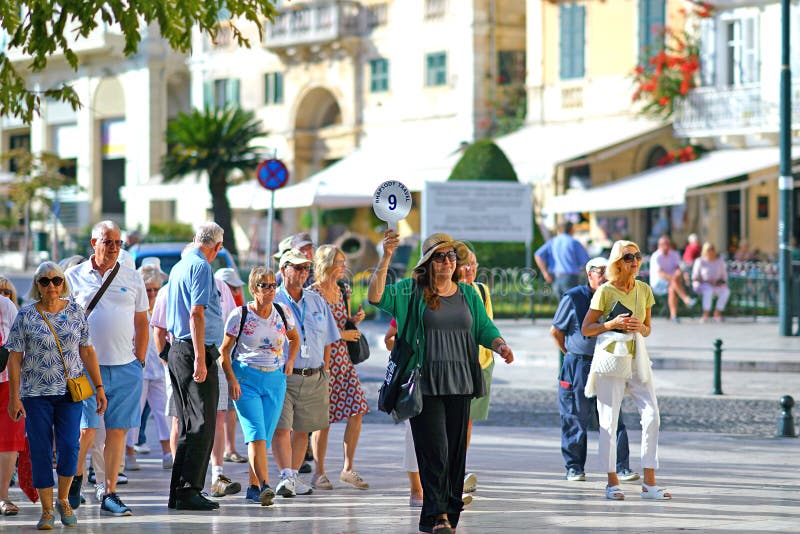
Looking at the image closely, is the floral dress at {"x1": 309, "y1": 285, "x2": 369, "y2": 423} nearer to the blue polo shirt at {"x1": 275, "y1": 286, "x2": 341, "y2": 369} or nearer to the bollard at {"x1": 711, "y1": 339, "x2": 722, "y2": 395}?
the blue polo shirt at {"x1": 275, "y1": 286, "x2": 341, "y2": 369}

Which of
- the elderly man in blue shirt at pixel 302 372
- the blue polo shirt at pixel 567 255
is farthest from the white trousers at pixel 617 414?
the blue polo shirt at pixel 567 255

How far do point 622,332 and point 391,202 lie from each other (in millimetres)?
2126

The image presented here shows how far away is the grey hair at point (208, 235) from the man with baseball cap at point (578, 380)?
2679mm

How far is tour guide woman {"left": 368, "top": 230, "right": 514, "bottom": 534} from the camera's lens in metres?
8.80

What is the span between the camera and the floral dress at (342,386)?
11055mm

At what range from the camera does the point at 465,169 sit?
29.8 meters

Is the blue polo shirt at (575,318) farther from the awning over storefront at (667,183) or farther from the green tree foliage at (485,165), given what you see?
the awning over storefront at (667,183)

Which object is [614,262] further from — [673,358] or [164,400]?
[673,358]

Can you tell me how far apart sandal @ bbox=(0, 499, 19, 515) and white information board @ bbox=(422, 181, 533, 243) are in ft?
60.3

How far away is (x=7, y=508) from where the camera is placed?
9602mm

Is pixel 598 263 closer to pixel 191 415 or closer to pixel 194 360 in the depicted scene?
pixel 194 360

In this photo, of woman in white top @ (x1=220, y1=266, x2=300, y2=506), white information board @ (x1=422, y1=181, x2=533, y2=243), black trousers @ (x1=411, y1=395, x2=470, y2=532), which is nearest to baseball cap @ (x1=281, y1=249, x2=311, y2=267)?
woman in white top @ (x1=220, y1=266, x2=300, y2=506)

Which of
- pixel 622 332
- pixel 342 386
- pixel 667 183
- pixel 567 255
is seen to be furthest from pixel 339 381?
pixel 667 183

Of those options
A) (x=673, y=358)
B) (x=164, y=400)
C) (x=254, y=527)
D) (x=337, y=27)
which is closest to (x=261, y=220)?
(x=337, y=27)
